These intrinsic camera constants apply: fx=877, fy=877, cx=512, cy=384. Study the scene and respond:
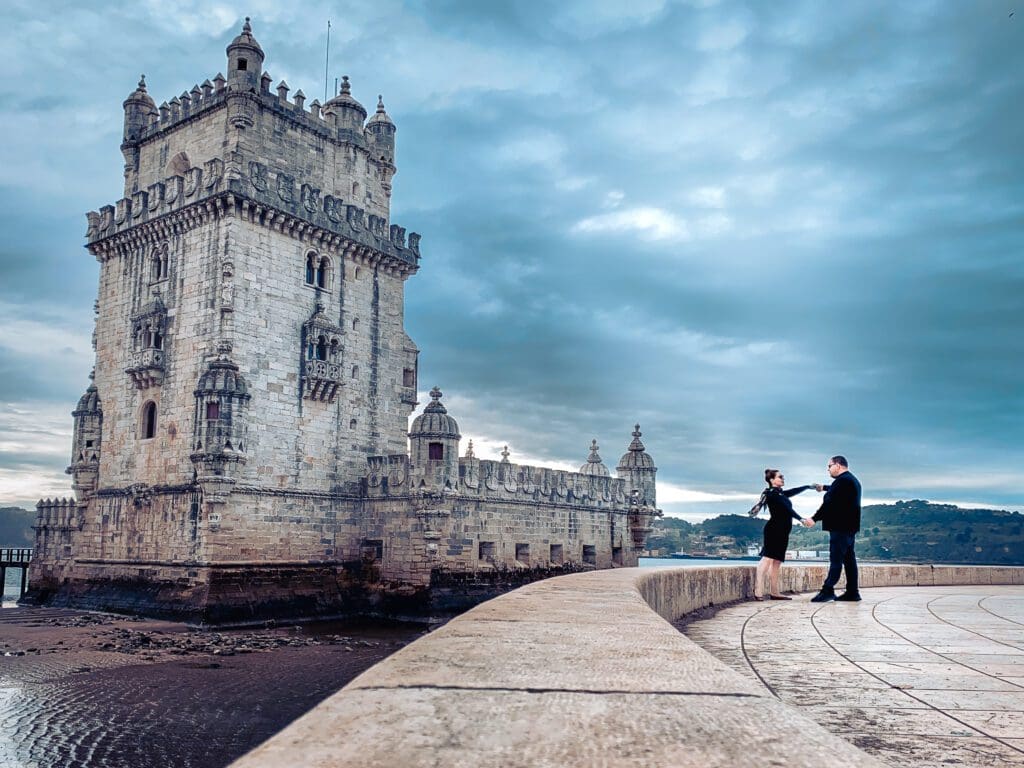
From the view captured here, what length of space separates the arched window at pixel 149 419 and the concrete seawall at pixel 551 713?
27.1 meters

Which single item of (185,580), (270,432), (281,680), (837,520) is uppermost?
(270,432)

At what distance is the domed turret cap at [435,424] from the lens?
94.7 feet

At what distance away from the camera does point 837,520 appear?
1116cm

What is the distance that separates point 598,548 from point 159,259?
1946cm

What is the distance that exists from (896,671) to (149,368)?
26.7 m

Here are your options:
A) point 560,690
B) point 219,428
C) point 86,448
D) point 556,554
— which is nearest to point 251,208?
point 219,428

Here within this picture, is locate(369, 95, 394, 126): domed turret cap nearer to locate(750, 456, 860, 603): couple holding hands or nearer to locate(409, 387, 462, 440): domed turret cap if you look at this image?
locate(409, 387, 462, 440): domed turret cap

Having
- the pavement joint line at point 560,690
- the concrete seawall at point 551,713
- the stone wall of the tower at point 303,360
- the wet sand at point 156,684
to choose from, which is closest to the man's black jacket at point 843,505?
the concrete seawall at point 551,713

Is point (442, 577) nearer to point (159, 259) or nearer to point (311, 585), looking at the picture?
point (311, 585)

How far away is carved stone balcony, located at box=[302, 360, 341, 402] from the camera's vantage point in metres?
28.8

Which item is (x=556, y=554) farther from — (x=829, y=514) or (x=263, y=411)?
(x=829, y=514)

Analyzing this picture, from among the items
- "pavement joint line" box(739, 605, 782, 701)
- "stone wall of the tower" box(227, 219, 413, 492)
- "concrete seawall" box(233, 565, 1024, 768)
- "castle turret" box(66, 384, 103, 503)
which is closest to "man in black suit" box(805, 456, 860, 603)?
"pavement joint line" box(739, 605, 782, 701)

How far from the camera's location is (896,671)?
580 cm

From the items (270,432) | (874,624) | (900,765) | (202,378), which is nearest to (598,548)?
(270,432)
